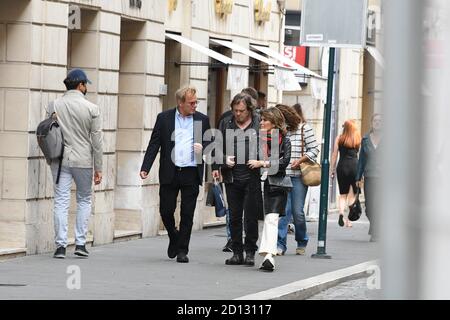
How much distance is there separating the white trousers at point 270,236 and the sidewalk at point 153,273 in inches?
9.7

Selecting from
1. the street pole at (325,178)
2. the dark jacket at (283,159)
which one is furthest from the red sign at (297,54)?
the dark jacket at (283,159)

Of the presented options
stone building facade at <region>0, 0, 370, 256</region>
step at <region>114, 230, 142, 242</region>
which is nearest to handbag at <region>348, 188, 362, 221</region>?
stone building facade at <region>0, 0, 370, 256</region>

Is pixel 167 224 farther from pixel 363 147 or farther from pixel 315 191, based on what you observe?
pixel 315 191

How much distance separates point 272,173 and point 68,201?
2202 millimetres

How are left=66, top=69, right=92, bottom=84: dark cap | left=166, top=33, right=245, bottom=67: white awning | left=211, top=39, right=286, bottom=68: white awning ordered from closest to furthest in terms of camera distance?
left=66, top=69, right=92, bottom=84: dark cap, left=166, top=33, right=245, bottom=67: white awning, left=211, top=39, right=286, bottom=68: white awning

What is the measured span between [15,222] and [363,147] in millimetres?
6569

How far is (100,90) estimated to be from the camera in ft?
52.6

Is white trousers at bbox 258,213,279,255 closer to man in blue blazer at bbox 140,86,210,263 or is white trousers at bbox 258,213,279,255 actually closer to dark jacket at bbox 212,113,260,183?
dark jacket at bbox 212,113,260,183

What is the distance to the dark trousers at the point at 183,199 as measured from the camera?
541 inches

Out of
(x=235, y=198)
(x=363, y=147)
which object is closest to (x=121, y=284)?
(x=235, y=198)

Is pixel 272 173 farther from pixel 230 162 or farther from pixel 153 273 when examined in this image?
pixel 153 273

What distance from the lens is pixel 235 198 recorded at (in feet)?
44.1

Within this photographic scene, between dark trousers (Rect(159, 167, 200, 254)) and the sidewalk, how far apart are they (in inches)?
13.8

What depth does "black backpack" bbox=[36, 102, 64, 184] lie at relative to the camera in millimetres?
13625
